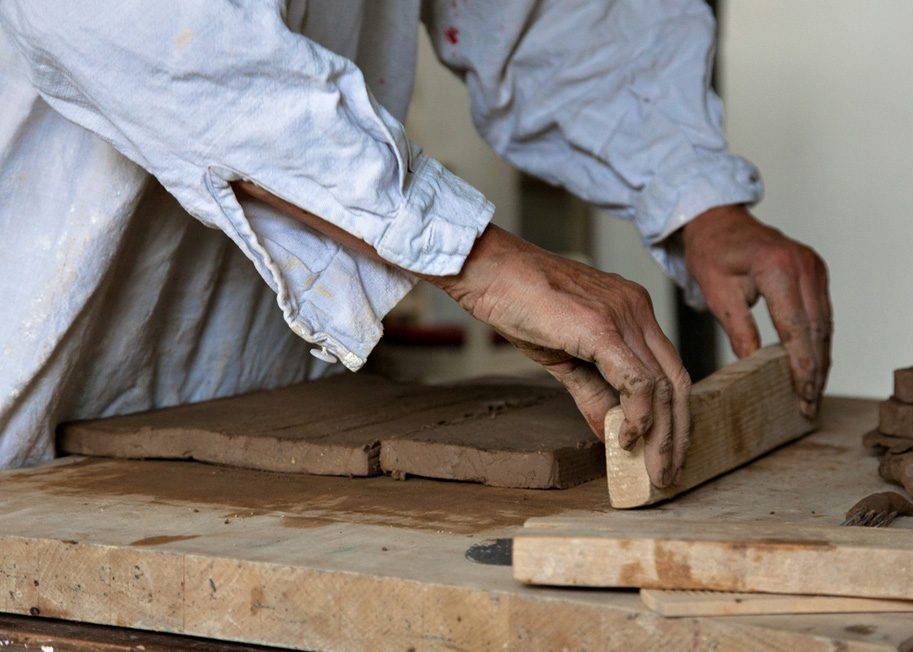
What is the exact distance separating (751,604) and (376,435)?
569 millimetres

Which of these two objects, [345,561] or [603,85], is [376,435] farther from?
[603,85]

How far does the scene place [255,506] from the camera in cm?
98

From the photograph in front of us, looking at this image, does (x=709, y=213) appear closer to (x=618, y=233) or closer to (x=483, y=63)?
(x=483, y=63)

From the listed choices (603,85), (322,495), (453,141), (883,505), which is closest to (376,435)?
(322,495)

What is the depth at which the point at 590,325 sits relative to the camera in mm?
961

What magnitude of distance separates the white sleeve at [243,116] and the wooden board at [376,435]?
8.6 inches

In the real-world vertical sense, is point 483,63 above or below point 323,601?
above

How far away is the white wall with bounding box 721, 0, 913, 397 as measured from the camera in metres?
3.24

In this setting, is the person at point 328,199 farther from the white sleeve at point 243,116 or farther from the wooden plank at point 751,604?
the wooden plank at point 751,604

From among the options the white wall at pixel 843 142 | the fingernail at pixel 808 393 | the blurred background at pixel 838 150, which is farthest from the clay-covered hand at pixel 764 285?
the white wall at pixel 843 142

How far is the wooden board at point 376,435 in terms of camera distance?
3.50ft

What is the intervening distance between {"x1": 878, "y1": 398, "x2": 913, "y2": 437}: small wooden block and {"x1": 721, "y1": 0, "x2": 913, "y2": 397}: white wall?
233 centimetres

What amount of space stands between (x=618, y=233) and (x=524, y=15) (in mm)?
2804

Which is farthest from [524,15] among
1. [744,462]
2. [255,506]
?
[255,506]
